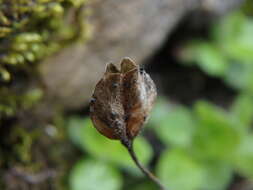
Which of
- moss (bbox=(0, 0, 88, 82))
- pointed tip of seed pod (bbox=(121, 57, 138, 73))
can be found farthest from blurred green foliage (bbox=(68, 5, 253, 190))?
pointed tip of seed pod (bbox=(121, 57, 138, 73))

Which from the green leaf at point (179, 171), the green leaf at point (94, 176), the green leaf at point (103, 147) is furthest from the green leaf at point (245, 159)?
the green leaf at point (94, 176)

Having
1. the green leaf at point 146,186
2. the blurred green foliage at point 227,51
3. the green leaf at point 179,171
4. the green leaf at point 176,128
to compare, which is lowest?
the green leaf at point 146,186

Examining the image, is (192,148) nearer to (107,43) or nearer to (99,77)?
(99,77)

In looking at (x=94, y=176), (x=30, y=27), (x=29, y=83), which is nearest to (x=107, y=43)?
(x=29, y=83)

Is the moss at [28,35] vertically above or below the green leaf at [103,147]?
above

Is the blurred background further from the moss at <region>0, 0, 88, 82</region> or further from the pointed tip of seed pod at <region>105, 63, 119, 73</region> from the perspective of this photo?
the pointed tip of seed pod at <region>105, 63, 119, 73</region>

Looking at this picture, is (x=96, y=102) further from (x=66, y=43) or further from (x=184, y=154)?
(x=184, y=154)

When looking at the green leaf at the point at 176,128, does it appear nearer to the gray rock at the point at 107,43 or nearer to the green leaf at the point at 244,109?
the green leaf at the point at 244,109

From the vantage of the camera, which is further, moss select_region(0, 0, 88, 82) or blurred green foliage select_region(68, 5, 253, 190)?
blurred green foliage select_region(68, 5, 253, 190)
